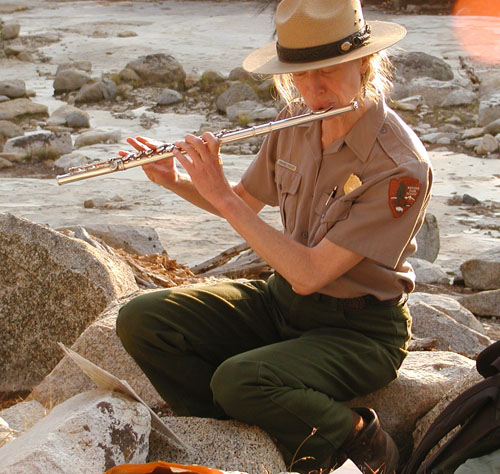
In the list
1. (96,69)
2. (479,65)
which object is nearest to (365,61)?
(479,65)

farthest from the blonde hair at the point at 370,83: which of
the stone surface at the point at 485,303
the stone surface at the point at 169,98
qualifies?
the stone surface at the point at 169,98

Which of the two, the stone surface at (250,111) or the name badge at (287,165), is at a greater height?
the name badge at (287,165)

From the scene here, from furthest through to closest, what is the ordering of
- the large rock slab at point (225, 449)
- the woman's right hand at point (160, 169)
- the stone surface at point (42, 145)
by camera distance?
the stone surface at point (42, 145) < the woman's right hand at point (160, 169) < the large rock slab at point (225, 449)

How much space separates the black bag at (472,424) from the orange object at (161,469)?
0.58 meters

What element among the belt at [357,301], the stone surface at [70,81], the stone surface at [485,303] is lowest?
the stone surface at [70,81]

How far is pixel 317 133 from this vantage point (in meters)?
2.95

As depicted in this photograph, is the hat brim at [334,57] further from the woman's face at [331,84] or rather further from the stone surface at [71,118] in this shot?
the stone surface at [71,118]

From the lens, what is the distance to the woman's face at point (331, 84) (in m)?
2.73

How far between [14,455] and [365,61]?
145 cm

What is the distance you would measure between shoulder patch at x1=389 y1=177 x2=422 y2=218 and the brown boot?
611mm

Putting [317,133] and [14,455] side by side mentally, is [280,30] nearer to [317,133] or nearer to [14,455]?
[317,133]

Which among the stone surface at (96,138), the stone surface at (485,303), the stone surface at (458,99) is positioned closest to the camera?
the stone surface at (485,303)

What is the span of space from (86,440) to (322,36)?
1.27m

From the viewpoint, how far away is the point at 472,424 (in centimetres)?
237
